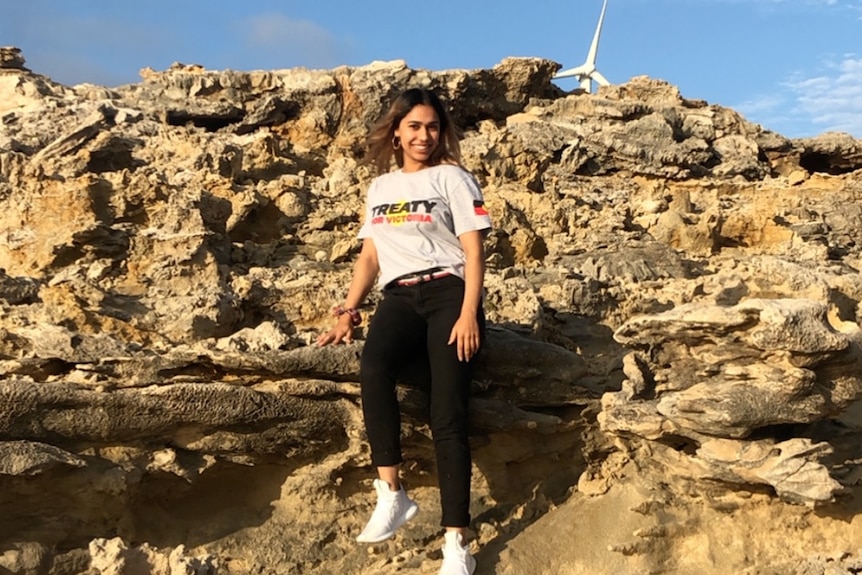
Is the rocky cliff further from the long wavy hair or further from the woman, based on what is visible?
the long wavy hair

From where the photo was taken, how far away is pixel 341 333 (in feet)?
12.0

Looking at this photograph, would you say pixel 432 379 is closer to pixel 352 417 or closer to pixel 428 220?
pixel 352 417

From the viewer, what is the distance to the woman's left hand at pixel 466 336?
318 cm

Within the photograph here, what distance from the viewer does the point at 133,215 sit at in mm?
6035

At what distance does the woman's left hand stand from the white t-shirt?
27 centimetres

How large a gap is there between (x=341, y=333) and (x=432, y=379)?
1.89ft

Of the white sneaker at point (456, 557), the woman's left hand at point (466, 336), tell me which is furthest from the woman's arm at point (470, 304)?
the white sneaker at point (456, 557)

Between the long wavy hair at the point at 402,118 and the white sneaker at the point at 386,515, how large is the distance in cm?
150

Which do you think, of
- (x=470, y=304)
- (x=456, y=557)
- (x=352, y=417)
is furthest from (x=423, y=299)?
(x=456, y=557)

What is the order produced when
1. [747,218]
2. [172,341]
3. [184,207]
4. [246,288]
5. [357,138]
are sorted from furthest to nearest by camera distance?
[357,138]
[747,218]
[184,207]
[246,288]
[172,341]

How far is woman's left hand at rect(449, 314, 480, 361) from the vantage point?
318 cm

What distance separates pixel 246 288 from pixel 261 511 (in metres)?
1.70

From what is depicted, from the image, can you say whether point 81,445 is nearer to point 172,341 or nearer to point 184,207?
point 172,341

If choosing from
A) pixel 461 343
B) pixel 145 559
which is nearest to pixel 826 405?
pixel 461 343
